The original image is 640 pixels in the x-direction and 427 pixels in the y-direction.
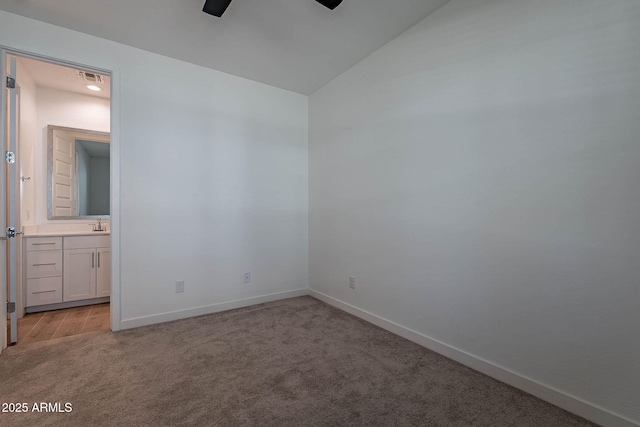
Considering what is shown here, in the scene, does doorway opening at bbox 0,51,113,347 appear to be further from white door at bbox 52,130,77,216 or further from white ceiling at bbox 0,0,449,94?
white ceiling at bbox 0,0,449,94

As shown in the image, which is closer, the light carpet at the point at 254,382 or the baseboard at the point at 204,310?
the light carpet at the point at 254,382

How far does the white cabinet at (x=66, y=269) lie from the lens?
10.2 ft

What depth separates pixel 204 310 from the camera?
120 inches

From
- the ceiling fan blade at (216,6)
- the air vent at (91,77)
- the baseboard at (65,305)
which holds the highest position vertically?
the air vent at (91,77)

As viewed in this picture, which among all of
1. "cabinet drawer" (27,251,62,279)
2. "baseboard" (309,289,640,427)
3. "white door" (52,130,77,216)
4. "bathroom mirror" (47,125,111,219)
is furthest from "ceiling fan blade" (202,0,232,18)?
"cabinet drawer" (27,251,62,279)

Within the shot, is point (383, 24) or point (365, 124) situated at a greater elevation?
point (383, 24)

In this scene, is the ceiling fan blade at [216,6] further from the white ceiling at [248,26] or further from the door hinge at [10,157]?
the door hinge at [10,157]

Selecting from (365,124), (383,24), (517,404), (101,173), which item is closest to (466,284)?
(517,404)

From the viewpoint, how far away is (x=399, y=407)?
160 cm

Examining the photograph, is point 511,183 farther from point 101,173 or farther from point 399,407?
point 101,173

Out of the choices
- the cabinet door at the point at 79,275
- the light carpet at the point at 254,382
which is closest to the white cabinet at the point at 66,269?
the cabinet door at the point at 79,275

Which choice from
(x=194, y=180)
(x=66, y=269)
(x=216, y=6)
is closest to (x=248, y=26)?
(x=216, y=6)

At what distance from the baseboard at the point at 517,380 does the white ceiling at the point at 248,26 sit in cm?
261

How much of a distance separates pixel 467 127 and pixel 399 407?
1881 mm
